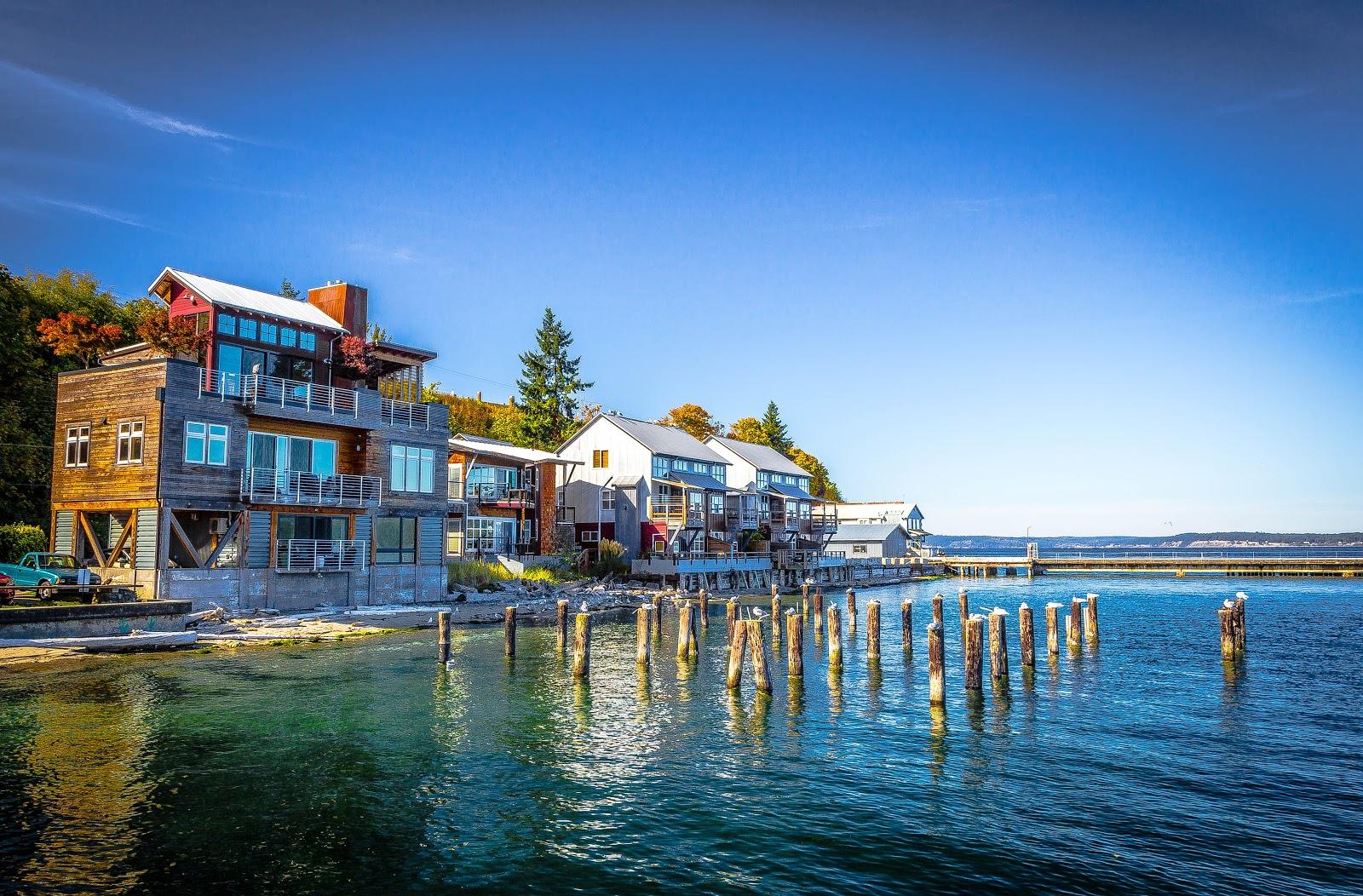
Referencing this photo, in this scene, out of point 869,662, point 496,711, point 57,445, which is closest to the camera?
point 496,711

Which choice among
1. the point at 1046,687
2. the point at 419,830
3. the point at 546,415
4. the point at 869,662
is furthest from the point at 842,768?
the point at 546,415

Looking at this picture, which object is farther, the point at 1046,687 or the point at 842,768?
the point at 1046,687

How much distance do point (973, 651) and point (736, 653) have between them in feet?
22.0

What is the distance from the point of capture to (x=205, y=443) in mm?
36562

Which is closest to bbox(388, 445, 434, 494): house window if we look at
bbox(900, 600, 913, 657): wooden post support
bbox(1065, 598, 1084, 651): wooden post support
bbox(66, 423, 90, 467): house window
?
bbox(66, 423, 90, 467): house window

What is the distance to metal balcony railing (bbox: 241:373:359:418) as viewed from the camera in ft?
126

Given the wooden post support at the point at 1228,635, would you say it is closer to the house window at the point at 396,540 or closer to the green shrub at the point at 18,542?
the house window at the point at 396,540

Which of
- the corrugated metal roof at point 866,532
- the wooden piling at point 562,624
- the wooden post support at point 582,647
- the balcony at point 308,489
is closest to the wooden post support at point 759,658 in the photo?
the wooden post support at point 582,647

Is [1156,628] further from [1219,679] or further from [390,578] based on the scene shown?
[390,578]

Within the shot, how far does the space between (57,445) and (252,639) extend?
1462 centimetres

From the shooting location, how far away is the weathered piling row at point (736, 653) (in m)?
25.7

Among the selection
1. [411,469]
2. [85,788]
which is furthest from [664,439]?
[85,788]

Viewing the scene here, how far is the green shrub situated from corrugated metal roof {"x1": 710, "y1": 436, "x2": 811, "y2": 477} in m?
58.7

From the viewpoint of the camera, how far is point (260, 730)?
20.0m
